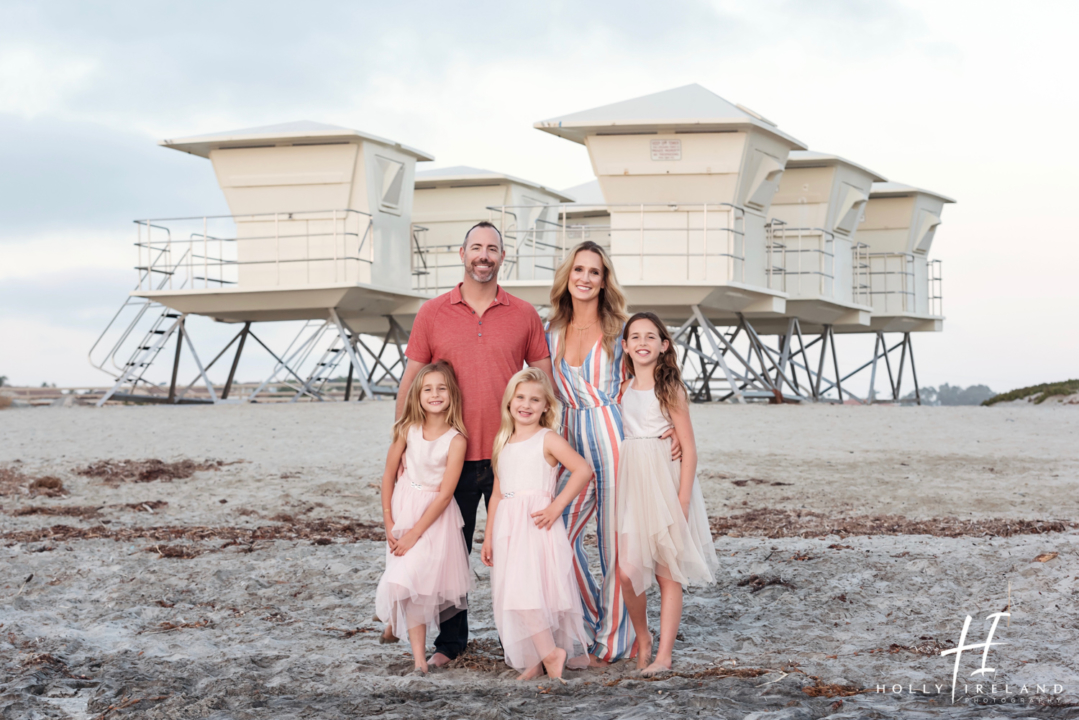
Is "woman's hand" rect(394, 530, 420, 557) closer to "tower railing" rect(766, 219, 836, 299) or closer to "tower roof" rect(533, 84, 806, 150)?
"tower roof" rect(533, 84, 806, 150)

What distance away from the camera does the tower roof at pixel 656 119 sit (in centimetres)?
1860

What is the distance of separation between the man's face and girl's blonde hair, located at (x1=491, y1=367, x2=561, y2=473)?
510mm

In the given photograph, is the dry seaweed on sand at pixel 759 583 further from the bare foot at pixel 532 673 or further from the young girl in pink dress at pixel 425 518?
the young girl in pink dress at pixel 425 518

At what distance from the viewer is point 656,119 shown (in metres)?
18.6

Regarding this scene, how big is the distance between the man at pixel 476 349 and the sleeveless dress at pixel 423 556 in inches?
5.4

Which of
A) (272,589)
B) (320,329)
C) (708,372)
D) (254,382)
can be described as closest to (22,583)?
(272,589)

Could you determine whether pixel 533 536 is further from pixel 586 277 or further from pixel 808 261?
pixel 808 261

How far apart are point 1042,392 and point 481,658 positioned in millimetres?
22595

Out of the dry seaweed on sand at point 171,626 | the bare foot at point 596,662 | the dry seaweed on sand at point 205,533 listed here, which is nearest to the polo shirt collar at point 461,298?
the bare foot at point 596,662

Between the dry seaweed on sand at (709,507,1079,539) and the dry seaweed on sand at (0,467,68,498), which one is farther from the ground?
the dry seaweed on sand at (0,467,68,498)

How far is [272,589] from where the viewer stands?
6609 mm

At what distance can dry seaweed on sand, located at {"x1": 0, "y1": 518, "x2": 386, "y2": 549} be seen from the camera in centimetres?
786

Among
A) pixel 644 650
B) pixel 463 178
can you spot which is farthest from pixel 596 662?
pixel 463 178

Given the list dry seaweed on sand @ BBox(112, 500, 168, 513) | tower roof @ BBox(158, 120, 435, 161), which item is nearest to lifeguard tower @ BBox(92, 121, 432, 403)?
tower roof @ BBox(158, 120, 435, 161)
